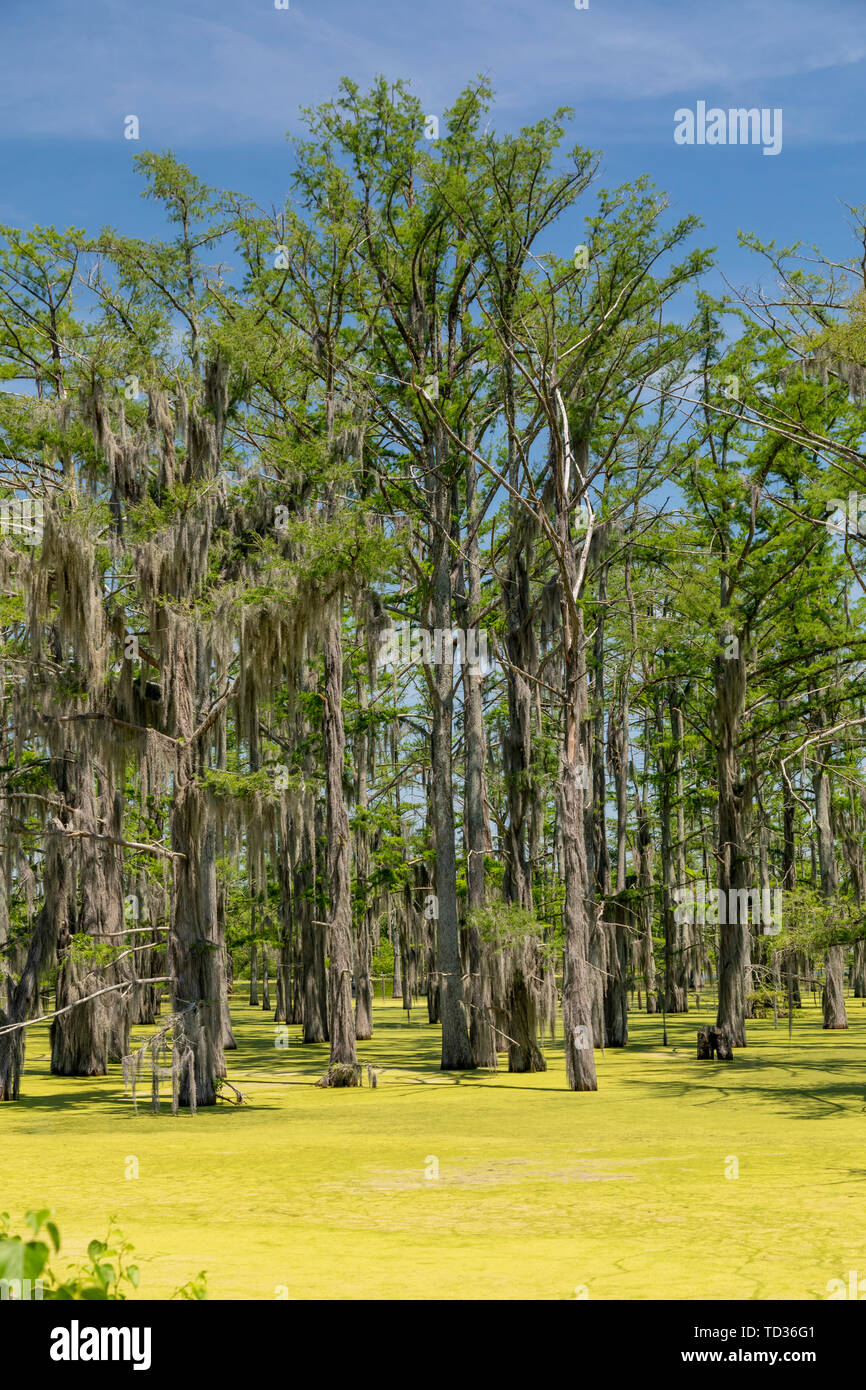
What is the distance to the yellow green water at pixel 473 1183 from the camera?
626 centimetres

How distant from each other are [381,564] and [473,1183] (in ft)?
28.8

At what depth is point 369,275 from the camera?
22.0 meters

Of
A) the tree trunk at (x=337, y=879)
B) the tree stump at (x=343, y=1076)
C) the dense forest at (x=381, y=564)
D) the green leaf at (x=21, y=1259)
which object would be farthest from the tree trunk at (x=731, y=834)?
the green leaf at (x=21, y=1259)

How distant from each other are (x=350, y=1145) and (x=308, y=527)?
25.9 ft

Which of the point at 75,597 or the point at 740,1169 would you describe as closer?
the point at 740,1169

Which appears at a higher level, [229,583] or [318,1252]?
[229,583]

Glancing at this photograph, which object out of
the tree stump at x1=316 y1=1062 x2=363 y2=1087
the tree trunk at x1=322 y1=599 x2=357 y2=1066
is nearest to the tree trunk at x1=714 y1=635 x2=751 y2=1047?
the tree stump at x1=316 y1=1062 x2=363 y2=1087

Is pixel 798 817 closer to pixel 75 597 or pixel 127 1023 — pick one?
pixel 127 1023

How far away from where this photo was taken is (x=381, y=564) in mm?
16203

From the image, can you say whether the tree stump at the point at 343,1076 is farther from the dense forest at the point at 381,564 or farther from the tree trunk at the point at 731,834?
the tree trunk at the point at 731,834
